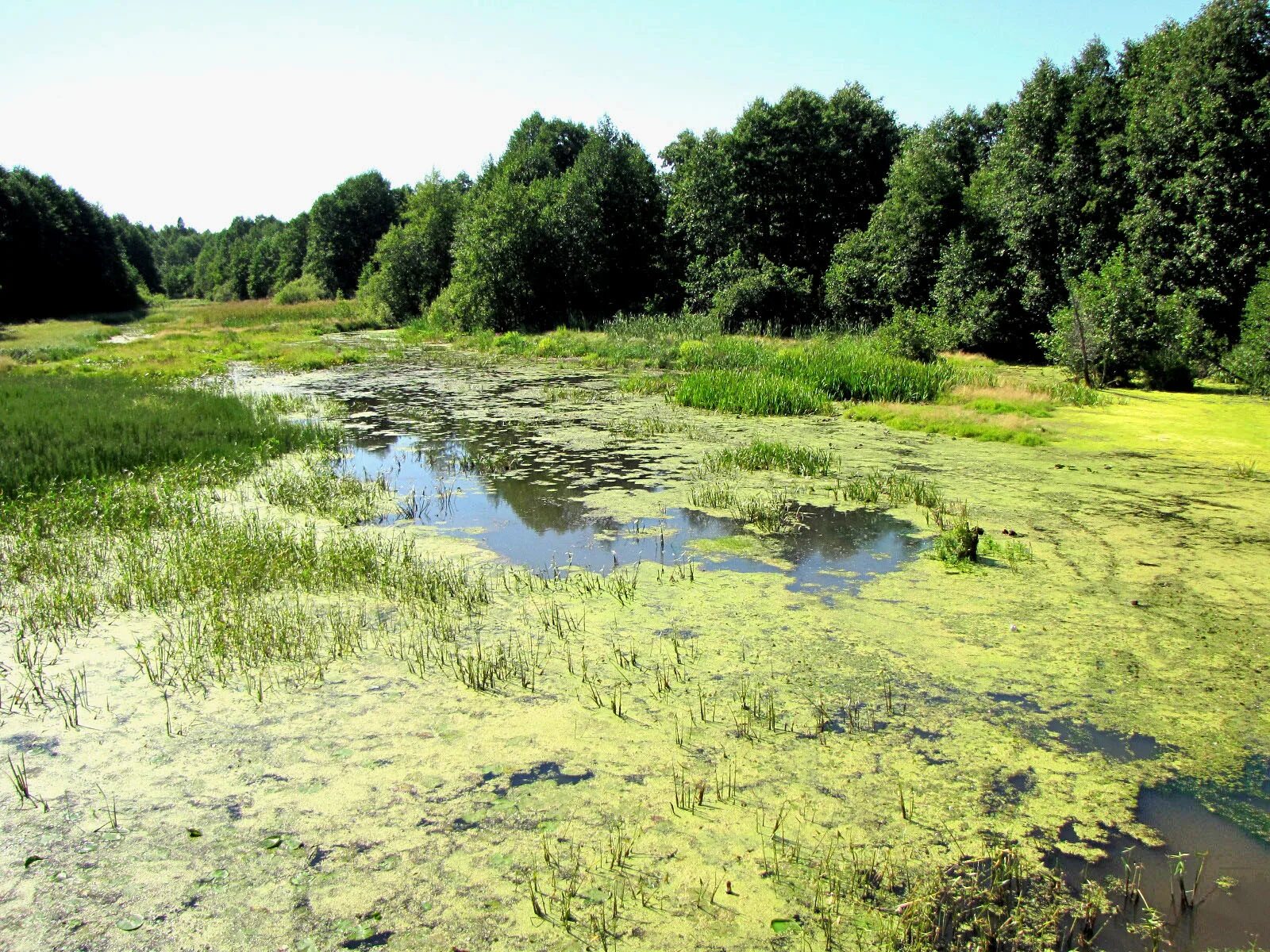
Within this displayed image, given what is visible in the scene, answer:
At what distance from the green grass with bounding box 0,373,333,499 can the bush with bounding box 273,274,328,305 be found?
44728mm

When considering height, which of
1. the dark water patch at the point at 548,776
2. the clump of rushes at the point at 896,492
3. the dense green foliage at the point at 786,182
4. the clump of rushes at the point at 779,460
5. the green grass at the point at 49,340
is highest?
the dense green foliage at the point at 786,182

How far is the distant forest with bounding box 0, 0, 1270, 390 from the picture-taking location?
1606cm

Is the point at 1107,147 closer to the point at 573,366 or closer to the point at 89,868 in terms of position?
the point at 573,366

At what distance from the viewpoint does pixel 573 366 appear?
2236cm

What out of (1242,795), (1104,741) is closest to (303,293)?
(1104,741)

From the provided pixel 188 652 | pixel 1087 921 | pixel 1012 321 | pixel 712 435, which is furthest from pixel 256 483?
pixel 1012 321

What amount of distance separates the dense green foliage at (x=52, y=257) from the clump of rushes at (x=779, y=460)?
44.7 m

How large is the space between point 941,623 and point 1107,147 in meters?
18.1

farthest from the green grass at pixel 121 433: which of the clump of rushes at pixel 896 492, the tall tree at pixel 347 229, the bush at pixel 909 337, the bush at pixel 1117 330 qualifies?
the tall tree at pixel 347 229

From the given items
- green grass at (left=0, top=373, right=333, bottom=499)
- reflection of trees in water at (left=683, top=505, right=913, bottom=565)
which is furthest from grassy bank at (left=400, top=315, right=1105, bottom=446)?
green grass at (left=0, top=373, right=333, bottom=499)

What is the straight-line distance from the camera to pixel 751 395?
47.5 feet

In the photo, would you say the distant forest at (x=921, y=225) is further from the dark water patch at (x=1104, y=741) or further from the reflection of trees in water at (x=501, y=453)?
the dark water patch at (x=1104, y=741)

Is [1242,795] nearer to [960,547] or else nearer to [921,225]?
[960,547]

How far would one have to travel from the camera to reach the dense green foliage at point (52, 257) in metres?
43.2
